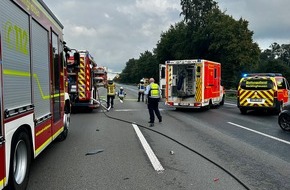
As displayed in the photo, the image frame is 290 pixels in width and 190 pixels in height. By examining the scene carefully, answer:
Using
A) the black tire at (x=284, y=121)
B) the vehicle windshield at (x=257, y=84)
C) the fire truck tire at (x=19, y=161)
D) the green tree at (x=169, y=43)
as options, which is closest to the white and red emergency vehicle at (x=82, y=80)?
the vehicle windshield at (x=257, y=84)

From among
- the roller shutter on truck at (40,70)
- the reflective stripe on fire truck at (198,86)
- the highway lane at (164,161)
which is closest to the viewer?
the highway lane at (164,161)

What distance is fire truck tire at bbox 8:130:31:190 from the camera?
14.3 ft

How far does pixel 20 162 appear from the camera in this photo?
4793 mm

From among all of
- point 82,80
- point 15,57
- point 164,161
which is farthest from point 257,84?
point 15,57

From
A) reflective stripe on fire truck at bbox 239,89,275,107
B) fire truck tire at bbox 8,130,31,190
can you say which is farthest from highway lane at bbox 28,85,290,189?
reflective stripe on fire truck at bbox 239,89,275,107

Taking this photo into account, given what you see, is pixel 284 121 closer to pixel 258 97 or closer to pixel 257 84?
pixel 258 97

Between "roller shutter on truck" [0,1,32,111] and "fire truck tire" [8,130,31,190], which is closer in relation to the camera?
"roller shutter on truck" [0,1,32,111]

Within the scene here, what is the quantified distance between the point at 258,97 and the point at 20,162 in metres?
12.9

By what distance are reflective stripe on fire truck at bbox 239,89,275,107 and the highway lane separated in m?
4.75

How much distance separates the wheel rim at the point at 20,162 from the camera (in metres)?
4.57

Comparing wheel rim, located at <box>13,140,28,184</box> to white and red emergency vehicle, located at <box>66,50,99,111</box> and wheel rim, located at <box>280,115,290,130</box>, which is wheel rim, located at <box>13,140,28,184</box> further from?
white and red emergency vehicle, located at <box>66,50,99,111</box>

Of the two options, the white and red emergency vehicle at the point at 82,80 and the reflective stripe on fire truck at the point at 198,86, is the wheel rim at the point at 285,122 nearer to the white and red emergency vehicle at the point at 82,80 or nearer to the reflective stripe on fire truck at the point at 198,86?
the reflective stripe on fire truck at the point at 198,86

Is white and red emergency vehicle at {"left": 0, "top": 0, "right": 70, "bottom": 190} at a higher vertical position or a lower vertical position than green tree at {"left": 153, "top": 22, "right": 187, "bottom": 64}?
lower

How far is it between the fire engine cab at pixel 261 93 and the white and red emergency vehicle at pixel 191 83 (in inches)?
83.2
